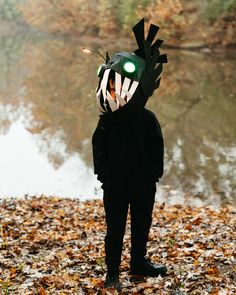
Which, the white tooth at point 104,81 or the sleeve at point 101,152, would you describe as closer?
the white tooth at point 104,81

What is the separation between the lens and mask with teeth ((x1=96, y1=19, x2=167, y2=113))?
491 cm

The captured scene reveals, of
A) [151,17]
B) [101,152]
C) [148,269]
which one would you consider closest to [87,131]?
[148,269]

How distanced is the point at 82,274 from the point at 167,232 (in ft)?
8.44

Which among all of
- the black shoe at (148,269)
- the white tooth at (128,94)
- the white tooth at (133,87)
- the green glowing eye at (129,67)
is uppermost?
the green glowing eye at (129,67)

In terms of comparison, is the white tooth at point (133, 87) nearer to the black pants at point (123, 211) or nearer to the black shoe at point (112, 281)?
the black pants at point (123, 211)

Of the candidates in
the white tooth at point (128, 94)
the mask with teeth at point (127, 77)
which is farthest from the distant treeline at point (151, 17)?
the white tooth at point (128, 94)

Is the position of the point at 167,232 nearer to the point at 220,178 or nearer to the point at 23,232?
the point at 23,232

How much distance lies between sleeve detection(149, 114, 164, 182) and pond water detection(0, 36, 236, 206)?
298 inches

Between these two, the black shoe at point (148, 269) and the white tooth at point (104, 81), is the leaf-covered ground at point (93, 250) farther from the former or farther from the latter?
the white tooth at point (104, 81)

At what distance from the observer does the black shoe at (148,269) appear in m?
5.71

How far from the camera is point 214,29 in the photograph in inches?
1978

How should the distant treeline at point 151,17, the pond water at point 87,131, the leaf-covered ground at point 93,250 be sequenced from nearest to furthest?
the leaf-covered ground at point 93,250
the pond water at point 87,131
the distant treeline at point 151,17

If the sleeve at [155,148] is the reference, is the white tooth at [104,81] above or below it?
above

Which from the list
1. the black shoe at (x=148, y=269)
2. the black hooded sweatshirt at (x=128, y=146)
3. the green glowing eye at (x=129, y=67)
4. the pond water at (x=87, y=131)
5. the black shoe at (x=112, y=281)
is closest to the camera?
the green glowing eye at (x=129, y=67)
